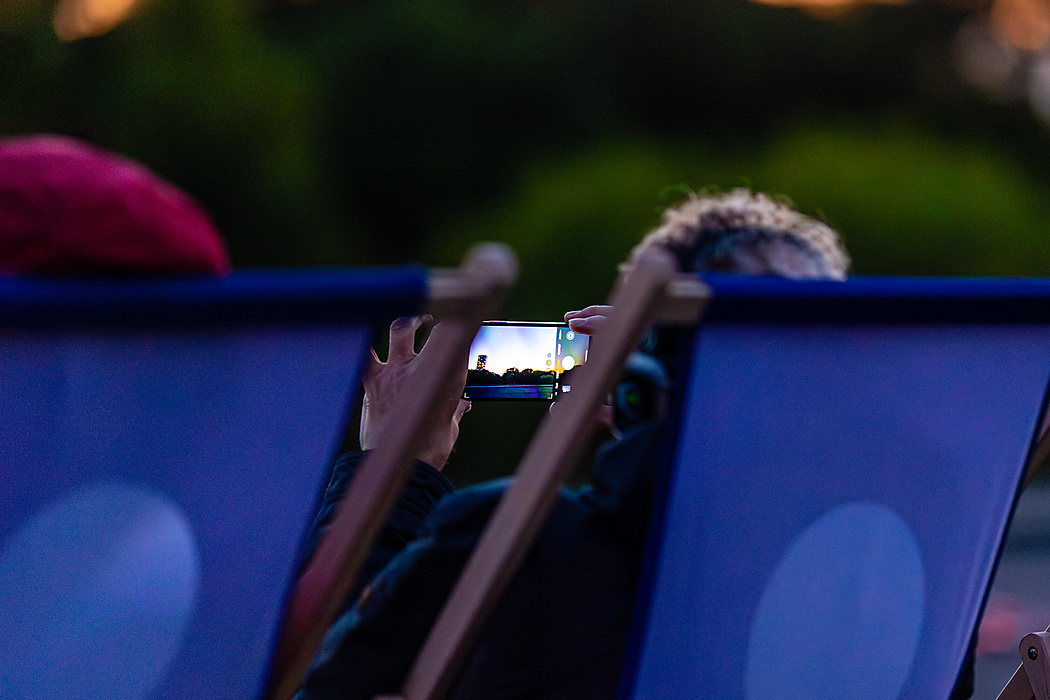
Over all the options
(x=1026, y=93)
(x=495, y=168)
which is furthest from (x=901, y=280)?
(x=1026, y=93)

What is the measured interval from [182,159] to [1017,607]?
5287mm

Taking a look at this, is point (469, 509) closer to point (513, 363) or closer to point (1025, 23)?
point (513, 363)

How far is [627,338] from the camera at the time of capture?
1101 mm

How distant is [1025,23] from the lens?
372 inches

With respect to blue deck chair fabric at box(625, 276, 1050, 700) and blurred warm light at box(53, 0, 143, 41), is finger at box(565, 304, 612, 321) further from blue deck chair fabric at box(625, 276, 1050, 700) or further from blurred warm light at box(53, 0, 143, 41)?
blurred warm light at box(53, 0, 143, 41)

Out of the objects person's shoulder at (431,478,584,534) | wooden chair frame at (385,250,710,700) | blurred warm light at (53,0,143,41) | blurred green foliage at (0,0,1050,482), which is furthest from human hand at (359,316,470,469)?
blurred warm light at (53,0,143,41)

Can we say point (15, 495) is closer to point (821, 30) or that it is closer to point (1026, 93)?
point (821, 30)

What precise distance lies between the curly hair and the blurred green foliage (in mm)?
4817

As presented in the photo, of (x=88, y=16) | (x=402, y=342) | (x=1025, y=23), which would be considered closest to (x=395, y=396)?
(x=402, y=342)

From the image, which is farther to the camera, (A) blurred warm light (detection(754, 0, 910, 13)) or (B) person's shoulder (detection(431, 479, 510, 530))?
(A) blurred warm light (detection(754, 0, 910, 13))

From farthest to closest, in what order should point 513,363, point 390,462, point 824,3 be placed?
point 824,3, point 513,363, point 390,462

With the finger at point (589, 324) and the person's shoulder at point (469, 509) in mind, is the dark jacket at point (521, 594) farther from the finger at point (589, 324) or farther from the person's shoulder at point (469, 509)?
the finger at point (589, 324)

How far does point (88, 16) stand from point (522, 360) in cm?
599

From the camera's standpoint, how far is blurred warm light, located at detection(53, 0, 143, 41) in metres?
6.62
